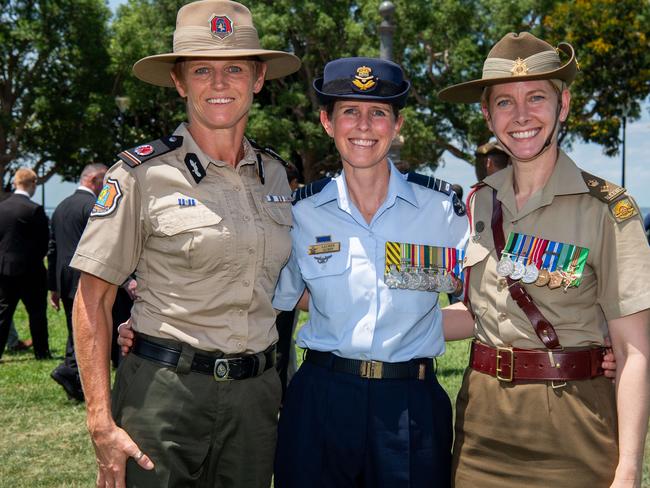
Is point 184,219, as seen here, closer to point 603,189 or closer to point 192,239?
point 192,239

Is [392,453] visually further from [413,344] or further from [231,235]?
[231,235]

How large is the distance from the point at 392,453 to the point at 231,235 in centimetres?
105

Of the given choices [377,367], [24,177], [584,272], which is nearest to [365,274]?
[377,367]

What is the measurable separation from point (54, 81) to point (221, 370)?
100 ft

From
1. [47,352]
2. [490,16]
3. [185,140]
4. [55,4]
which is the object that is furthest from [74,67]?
[185,140]

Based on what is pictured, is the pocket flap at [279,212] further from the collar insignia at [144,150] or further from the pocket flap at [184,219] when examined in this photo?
the collar insignia at [144,150]

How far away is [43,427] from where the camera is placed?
661cm

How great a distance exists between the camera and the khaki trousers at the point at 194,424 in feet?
9.52

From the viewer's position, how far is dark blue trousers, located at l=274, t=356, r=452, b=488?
3.02m

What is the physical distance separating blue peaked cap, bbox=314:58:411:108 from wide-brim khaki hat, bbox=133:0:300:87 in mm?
258

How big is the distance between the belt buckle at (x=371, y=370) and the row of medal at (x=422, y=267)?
0.32 m

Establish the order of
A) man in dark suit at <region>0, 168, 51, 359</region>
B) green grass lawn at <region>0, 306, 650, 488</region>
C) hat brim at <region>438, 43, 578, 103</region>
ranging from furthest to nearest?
man in dark suit at <region>0, 168, 51, 359</region> → green grass lawn at <region>0, 306, 650, 488</region> → hat brim at <region>438, 43, 578, 103</region>

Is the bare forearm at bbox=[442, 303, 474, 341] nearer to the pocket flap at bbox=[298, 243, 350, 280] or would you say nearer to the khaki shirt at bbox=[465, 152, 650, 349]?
the khaki shirt at bbox=[465, 152, 650, 349]

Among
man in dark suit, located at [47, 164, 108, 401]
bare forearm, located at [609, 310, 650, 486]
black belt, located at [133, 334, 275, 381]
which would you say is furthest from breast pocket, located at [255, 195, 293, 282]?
man in dark suit, located at [47, 164, 108, 401]
